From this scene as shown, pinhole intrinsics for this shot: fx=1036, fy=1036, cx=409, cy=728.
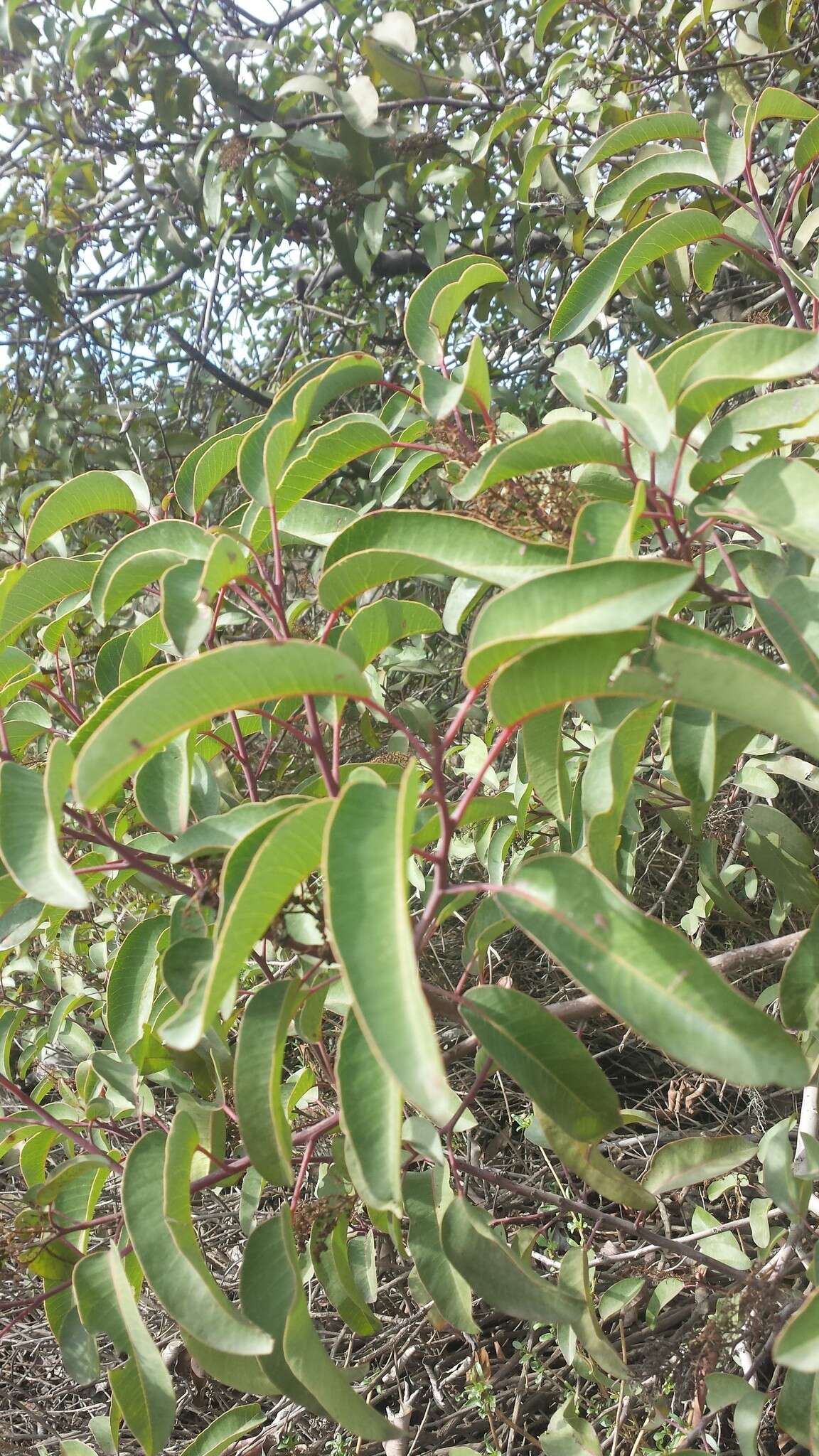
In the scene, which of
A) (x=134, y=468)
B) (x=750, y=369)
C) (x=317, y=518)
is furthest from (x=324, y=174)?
(x=750, y=369)

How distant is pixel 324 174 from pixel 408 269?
1.63 ft

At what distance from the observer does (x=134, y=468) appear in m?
2.84

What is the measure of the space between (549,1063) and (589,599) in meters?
0.37

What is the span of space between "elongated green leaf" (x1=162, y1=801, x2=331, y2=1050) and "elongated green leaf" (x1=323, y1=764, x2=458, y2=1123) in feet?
0.12

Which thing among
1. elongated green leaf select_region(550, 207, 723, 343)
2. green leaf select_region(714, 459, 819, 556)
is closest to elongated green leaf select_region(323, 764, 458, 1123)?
green leaf select_region(714, 459, 819, 556)

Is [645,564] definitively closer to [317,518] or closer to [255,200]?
[317,518]

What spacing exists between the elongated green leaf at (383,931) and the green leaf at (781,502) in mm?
287

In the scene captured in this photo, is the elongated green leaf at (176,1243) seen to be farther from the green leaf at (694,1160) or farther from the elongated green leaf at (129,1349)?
the green leaf at (694,1160)

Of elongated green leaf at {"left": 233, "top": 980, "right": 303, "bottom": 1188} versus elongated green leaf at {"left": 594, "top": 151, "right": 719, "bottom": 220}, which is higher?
elongated green leaf at {"left": 594, "top": 151, "right": 719, "bottom": 220}

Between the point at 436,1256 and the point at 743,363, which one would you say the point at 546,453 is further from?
the point at 436,1256

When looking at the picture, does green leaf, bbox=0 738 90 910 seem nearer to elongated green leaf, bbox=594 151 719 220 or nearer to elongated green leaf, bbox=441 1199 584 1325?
elongated green leaf, bbox=441 1199 584 1325

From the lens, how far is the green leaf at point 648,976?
0.59m

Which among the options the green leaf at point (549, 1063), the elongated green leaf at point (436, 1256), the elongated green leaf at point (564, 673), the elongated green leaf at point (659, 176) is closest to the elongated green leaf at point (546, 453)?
the elongated green leaf at point (564, 673)

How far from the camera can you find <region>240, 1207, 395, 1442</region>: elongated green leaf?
787 mm
